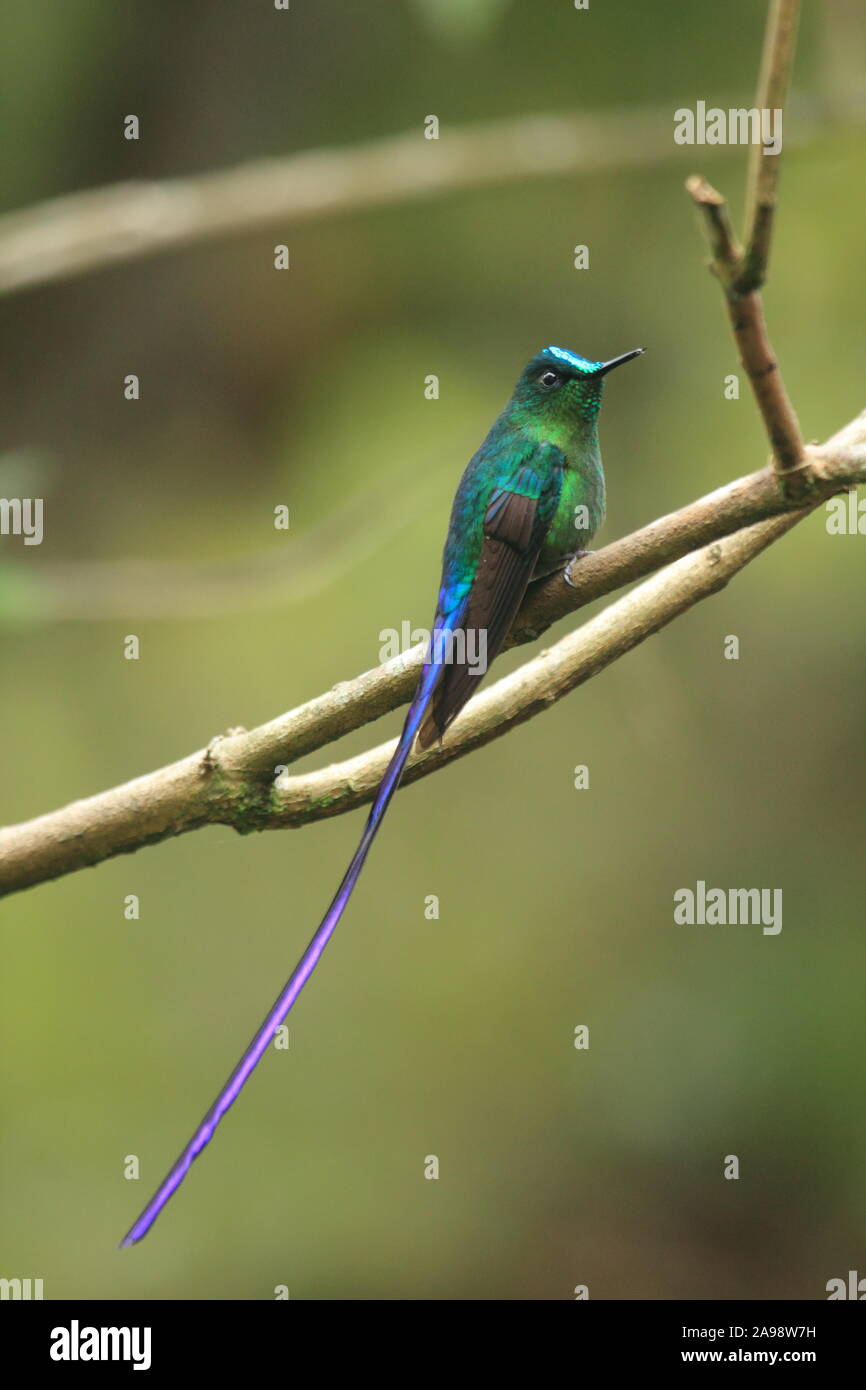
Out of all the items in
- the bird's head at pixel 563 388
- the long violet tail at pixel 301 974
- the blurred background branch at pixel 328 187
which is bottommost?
the long violet tail at pixel 301 974

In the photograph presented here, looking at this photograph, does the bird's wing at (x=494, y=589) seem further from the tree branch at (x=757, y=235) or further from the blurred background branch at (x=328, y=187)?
the blurred background branch at (x=328, y=187)

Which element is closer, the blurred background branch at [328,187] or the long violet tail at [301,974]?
the long violet tail at [301,974]

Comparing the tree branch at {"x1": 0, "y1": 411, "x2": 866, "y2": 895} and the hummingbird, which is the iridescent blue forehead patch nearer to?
the hummingbird

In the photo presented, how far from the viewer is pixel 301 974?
2109 millimetres

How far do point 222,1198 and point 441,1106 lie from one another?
3.27 ft

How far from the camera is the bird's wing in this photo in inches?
88.3

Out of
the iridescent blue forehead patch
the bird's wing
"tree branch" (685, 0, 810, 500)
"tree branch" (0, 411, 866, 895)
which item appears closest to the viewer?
"tree branch" (685, 0, 810, 500)

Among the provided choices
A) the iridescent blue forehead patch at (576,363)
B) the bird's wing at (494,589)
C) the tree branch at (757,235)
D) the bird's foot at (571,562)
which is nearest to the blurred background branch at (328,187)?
the iridescent blue forehead patch at (576,363)

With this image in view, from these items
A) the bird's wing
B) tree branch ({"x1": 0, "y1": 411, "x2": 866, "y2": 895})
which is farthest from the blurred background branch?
tree branch ({"x1": 0, "y1": 411, "x2": 866, "y2": 895})

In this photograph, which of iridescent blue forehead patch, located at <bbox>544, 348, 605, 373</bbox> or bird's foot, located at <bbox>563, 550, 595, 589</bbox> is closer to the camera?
bird's foot, located at <bbox>563, 550, 595, 589</bbox>

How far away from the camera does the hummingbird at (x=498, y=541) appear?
217 cm

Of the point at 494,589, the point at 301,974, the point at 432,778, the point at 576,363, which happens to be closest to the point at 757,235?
the point at 494,589

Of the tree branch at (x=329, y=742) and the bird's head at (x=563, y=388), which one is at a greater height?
the bird's head at (x=563, y=388)
